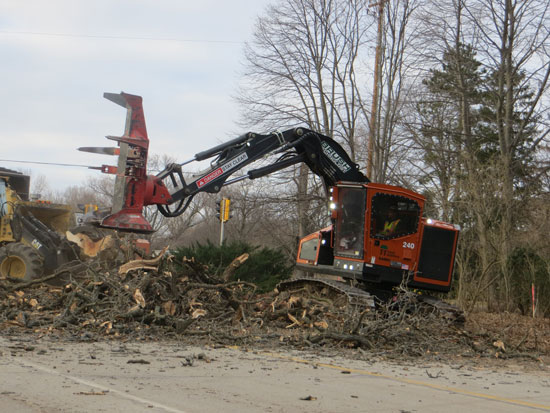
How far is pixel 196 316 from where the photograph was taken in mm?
12383

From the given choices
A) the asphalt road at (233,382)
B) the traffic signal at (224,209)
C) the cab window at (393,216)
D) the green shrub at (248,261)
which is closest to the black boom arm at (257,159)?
the cab window at (393,216)

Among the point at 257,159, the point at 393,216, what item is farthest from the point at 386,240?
the point at 257,159

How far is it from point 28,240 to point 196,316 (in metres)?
10.2

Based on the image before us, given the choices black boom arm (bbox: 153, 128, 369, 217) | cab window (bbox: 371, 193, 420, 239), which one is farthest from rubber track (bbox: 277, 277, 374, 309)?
black boom arm (bbox: 153, 128, 369, 217)

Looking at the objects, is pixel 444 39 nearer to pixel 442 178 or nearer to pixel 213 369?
pixel 442 178

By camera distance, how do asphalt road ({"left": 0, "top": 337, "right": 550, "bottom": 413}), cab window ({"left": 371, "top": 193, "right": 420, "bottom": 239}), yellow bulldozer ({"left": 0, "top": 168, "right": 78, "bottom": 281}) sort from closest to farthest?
asphalt road ({"left": 0, "top": 337, "right": 550, "bottom": 413}), cab window ({"left": 371, "top": 193, "right": 420, "bottom": 239}), yellow bulldozer ({"left": 0, "top": 168, "right": 78, "bottom": 281})

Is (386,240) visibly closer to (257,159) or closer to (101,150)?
(257,159)

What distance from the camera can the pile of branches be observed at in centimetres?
1165

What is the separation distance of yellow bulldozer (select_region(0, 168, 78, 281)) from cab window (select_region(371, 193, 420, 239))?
26.6ft

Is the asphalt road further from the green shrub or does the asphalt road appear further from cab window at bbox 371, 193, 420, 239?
the green shrub

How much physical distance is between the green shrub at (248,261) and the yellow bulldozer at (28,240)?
3490 mm

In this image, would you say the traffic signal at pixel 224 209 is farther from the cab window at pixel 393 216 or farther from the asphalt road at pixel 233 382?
the asphalt road at pixel 233 382

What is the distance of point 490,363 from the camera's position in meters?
11.6

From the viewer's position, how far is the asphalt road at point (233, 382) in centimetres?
680
